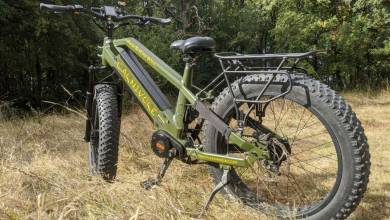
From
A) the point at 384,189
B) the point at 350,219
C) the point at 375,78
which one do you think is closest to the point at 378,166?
the point at 384,189

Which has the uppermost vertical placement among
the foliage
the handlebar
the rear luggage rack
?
the handlebar

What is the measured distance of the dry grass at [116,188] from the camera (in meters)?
2.49

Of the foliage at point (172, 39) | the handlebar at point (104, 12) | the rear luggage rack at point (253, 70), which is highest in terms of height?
the handlebar at point (104, 12)

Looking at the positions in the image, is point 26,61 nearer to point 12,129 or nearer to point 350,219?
point 12,129

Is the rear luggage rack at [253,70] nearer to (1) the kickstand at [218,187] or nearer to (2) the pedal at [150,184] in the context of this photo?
(1) the kickstand at [218,187]

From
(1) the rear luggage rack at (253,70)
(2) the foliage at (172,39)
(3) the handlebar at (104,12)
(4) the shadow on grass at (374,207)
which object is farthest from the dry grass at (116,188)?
(2) the foliage at (172,39)

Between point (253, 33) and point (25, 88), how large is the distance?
8529mm

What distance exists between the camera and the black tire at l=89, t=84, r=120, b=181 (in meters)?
3.18

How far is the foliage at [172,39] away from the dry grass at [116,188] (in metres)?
5.04

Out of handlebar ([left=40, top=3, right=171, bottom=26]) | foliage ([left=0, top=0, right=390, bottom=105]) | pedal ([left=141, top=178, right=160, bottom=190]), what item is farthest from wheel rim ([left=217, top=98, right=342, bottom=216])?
foliage ([left=0, top=0, right=390, bottom=105])

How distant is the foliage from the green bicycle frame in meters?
6.13

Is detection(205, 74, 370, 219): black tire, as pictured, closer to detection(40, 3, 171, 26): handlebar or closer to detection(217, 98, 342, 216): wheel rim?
detection(217, 98, 342, 216): wheel rim

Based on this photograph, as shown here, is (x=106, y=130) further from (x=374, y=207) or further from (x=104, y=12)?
(x=374, y=207)

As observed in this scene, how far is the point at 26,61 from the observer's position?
11172 millimetres
